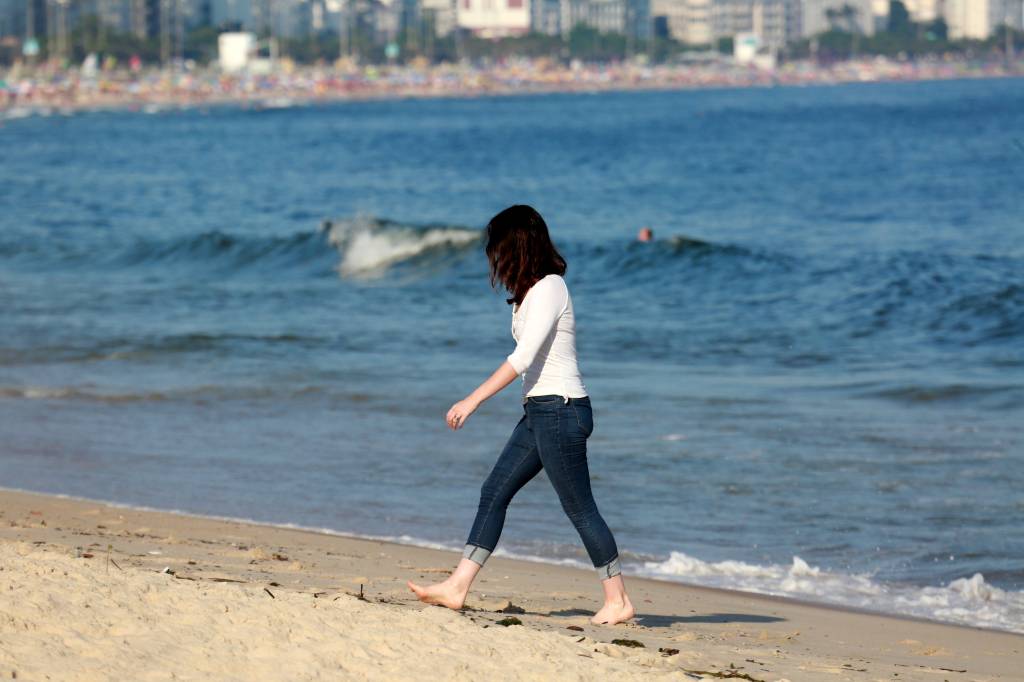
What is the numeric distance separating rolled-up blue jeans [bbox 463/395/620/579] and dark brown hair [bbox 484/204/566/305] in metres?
0.45

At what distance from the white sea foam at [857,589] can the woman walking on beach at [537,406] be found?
1.70m

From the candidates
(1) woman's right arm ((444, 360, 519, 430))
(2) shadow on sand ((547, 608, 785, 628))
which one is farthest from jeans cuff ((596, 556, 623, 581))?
(1) woman's right arm ((444, 360, 519, 430))

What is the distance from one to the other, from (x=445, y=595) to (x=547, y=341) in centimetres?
108

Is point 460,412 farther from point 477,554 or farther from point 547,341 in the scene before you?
point 477,554

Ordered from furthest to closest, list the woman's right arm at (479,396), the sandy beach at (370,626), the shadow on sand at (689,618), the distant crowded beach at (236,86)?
the distant crowded beach at (236,86) < the shadow on sand at (689,618) < the woman's right arm at (479,396) < the sandy beach at (370,626)

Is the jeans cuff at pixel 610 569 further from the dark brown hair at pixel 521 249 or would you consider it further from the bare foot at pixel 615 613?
the dark brown hair at pixel 521 249

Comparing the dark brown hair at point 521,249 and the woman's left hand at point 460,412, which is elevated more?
the dark brown hair at point 521,249

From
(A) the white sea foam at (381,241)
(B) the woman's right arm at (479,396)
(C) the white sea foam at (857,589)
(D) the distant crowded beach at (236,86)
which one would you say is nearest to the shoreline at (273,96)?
(D) the distant crowded beach at (236,86)

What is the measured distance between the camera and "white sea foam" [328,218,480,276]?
82.7ft

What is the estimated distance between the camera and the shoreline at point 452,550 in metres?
6.56

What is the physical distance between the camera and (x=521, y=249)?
5.09 metres

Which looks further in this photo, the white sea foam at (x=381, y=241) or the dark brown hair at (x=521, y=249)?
the white sea foam at (x=381, y=241)

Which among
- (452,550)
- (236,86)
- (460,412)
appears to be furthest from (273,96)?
(460,412)

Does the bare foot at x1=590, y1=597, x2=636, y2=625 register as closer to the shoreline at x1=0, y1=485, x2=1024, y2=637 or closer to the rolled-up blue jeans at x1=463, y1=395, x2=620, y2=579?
the rolled-up blue jeans at x1=463, y1=395, x2=620, y2=579
